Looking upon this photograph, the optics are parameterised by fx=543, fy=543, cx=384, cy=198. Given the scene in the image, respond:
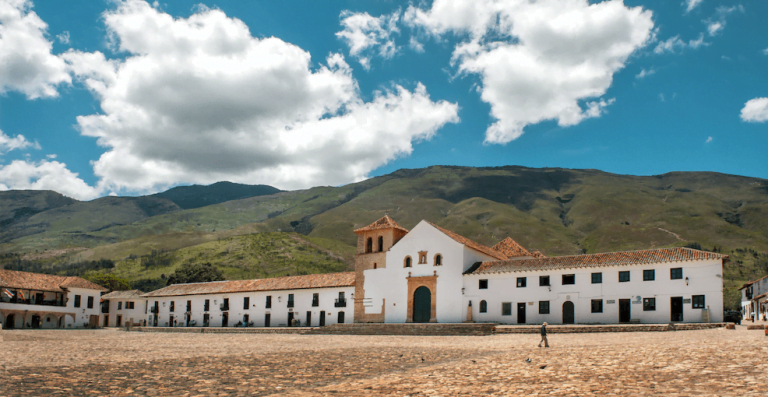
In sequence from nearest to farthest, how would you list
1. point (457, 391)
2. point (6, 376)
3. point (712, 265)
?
point (457, 391) < point (6, 376) < point (712, 265)

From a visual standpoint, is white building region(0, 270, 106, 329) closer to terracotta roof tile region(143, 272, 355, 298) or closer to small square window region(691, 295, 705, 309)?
terracotta roof tile region(143, 272, 355, 298)

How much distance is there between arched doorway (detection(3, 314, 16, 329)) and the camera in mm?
50281

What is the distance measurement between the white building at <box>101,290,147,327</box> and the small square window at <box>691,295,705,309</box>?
50.7m

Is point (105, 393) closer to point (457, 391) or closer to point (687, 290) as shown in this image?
point (457, 391)

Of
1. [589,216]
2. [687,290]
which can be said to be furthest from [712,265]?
[589,216]

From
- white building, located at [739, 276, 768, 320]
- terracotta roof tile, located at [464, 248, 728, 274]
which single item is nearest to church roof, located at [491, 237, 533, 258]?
terracotta roof tile, located at [464, 248, 728, 274]

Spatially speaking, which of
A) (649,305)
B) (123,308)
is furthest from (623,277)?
(123,308)

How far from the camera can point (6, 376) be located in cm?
1001

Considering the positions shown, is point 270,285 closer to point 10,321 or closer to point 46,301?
point 46,301

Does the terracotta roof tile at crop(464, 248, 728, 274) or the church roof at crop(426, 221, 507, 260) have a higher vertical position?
the church roof at crop(426, 221, 507, 260)

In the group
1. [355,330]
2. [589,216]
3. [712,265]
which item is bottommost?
[355,330]

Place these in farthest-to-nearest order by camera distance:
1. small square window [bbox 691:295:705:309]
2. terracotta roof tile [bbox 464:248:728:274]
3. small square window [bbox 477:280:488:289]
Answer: small square window [bbox 477:280:488:289]
terracotta roof tile [bbox 464:248:728:274]
small square window [bbox 691:295:705:309]

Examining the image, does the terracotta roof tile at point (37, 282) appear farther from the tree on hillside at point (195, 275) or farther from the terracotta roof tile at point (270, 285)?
the tree on hillside at point (195, 275)

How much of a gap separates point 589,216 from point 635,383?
14942 centimetres
